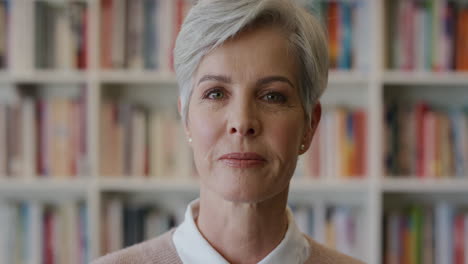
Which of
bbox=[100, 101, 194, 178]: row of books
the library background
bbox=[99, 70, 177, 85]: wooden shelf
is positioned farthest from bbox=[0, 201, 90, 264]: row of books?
bbox=[99, 70, 177, 85]: wooden shelf

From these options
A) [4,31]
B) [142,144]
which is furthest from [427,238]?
[4,31]

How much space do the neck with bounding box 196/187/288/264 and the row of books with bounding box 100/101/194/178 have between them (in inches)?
50.6

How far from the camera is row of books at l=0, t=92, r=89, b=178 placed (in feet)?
7.76

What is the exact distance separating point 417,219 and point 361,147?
0.38 meters

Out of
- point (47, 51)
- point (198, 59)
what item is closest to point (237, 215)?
point (198, 59)

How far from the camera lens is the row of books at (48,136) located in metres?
2.37

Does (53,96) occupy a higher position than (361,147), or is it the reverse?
(53,96)

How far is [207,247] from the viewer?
1098 millimetres

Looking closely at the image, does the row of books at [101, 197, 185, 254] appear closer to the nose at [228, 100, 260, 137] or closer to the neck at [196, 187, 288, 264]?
the neck at [196, 187, 288, 264]

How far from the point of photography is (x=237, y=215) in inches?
42.0

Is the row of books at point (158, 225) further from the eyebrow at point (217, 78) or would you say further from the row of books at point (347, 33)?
the eyebrow at point (217, 78)

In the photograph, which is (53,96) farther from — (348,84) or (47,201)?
(348,84)

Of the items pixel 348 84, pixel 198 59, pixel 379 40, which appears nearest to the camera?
pixel 198 59

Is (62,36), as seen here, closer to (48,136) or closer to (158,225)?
→ (48,136)
